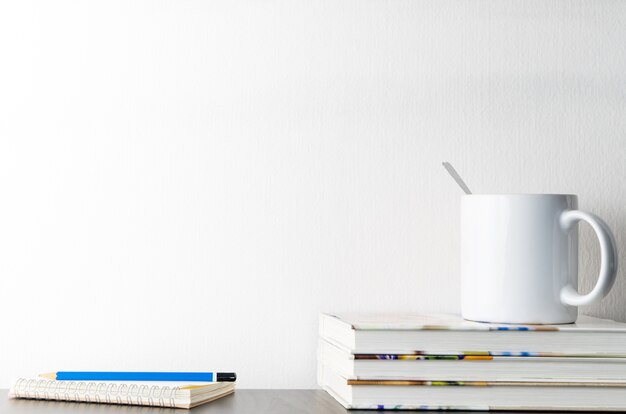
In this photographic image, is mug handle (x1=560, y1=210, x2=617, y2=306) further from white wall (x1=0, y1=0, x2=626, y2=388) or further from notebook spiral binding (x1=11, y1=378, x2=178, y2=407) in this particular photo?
notebook spiral binding (x1=11, y1=378, x2=178, y2=407)

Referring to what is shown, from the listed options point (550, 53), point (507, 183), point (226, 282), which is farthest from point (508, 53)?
point (226, 282)

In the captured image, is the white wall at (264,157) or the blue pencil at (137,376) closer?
the blue pencil at (137,376)

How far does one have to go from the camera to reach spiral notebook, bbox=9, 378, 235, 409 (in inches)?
31.5

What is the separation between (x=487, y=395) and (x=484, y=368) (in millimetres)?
26

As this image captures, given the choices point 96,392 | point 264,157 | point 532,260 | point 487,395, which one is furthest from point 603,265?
point 96,392

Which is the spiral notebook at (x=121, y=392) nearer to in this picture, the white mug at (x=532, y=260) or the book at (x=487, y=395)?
the book at (x=487, y=395)

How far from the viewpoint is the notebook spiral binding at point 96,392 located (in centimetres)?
80

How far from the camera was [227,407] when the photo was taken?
2.70 feet

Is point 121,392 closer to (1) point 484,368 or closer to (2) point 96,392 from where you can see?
(2) point 96,392

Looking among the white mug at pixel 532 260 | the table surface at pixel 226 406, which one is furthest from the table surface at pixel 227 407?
the white mug at pixel 532 260

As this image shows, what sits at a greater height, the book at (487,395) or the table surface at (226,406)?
the book at (487,395)

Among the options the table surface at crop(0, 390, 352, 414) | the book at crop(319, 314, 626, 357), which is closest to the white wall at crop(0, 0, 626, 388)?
the table surface at crop(0, 390, 352, 414)

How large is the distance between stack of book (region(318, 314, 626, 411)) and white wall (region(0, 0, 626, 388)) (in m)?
0.18

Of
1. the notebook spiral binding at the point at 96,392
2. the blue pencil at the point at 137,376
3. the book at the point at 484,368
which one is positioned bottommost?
the notebook spiral binding at the point at 96,392
